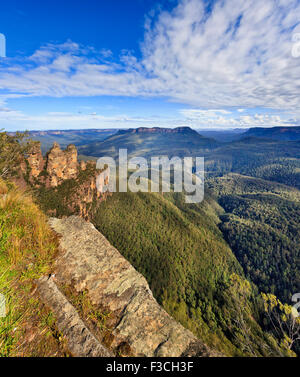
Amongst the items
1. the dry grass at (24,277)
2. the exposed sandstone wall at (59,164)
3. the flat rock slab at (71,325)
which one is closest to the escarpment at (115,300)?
the flat rock slab at (71,325)

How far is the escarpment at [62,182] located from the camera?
75.4m

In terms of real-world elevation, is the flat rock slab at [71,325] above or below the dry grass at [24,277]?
below

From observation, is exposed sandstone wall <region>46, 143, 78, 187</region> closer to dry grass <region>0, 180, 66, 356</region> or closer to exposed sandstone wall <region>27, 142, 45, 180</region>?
exposed sandstone wall <region>27, 142, 45, 180</region>

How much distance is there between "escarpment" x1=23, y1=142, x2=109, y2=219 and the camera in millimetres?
75438

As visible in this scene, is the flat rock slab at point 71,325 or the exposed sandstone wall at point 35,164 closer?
the flat rock slab at point 71,325

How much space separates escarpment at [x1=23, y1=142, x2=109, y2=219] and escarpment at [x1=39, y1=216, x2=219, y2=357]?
7671 cm

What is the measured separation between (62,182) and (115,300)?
9249 centimetres

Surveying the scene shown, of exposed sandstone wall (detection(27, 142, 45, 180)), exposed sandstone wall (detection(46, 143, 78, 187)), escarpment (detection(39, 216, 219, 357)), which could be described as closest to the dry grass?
escarpment (detection(39, 216, 219, 357))

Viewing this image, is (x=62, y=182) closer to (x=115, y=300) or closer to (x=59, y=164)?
(x=59, y=164)

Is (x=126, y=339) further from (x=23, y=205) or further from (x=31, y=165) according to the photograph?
(x=31, y=165)

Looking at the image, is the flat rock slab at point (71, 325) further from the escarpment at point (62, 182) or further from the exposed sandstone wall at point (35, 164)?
the exposed sandstone wall at point (35, 164)

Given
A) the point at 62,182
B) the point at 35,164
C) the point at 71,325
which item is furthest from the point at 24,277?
the point at 62,182

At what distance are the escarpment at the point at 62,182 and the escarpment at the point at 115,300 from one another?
252ft
